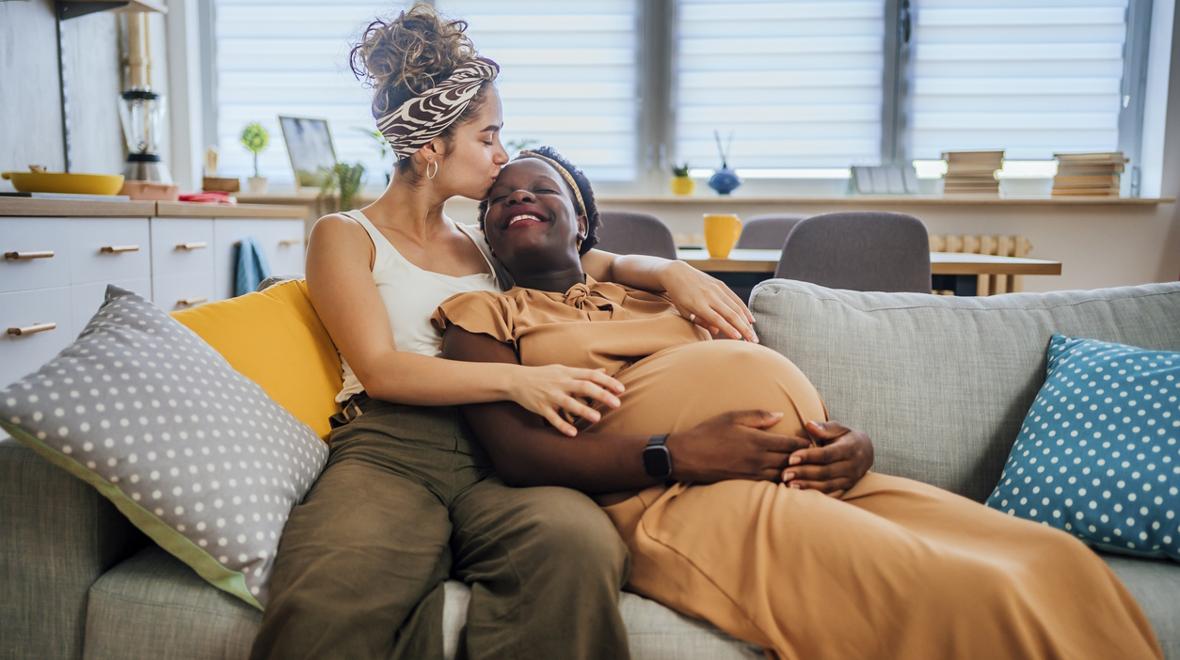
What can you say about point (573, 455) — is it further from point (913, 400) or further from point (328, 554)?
point (913, 400)

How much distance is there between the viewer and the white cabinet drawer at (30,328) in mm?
2045

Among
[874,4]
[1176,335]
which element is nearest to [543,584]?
[1176,335]

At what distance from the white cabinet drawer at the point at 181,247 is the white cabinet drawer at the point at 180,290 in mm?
19

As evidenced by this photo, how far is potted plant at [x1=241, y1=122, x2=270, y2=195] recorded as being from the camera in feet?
13.7

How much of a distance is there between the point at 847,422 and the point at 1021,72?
346 centimetres

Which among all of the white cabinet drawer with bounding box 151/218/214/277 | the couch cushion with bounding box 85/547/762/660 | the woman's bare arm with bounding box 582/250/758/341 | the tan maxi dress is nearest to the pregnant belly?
the tan maxi dress

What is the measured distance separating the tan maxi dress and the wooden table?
141 cm

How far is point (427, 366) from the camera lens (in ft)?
4.28

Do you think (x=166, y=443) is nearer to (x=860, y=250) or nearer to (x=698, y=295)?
(x=698, y=295)

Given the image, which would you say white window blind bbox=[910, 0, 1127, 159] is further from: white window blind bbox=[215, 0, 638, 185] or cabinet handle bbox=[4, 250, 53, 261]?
cabinet handle bbox=[4, 250, 53, 261]

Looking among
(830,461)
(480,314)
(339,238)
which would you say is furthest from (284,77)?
(830,461)

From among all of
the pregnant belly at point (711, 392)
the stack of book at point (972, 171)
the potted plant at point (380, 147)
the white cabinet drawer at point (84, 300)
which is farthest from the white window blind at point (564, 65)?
the pregnant belly at point (711, 392)

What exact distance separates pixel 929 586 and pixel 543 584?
1.45 feet

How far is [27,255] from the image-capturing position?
6.79 feet
